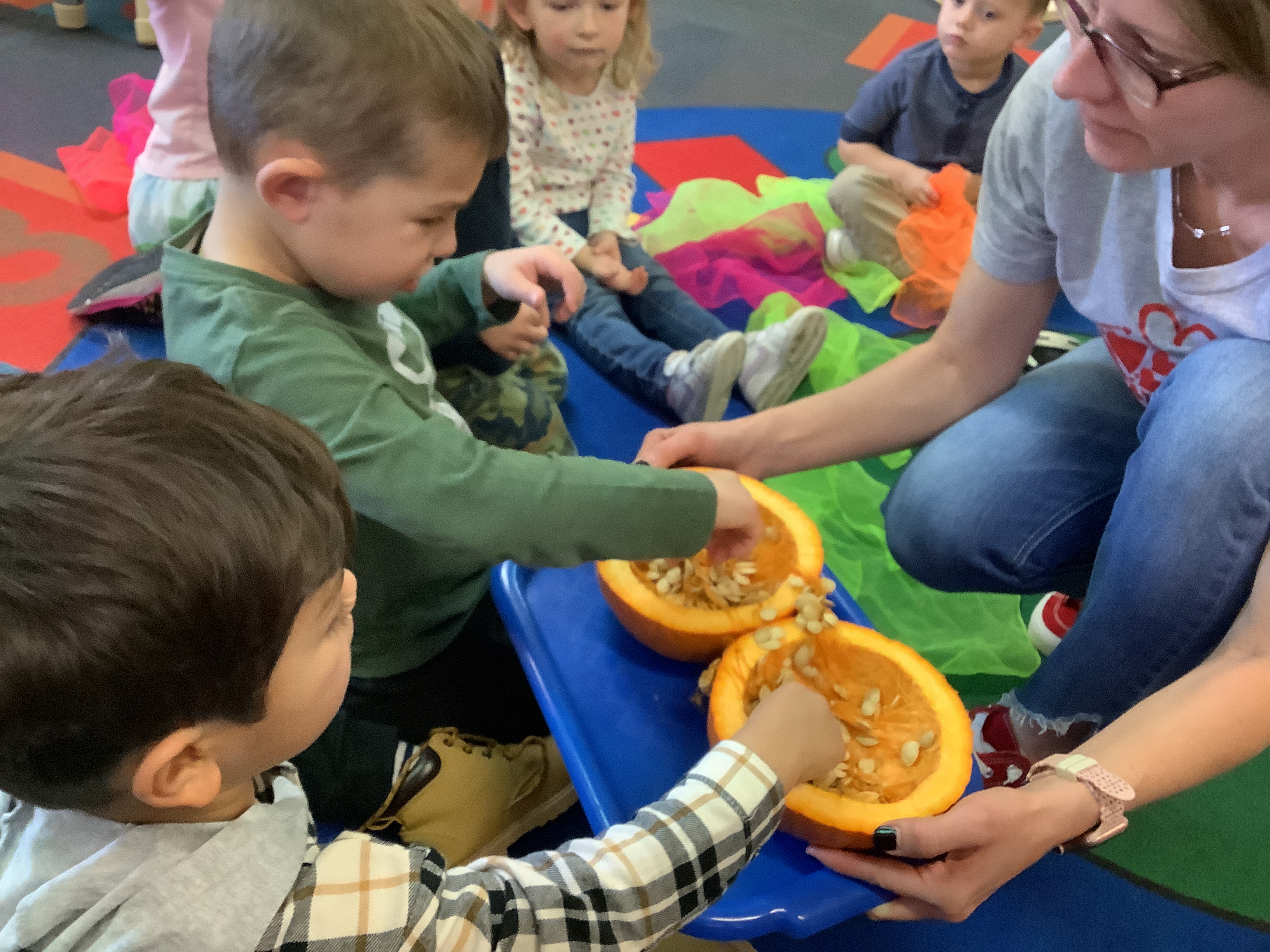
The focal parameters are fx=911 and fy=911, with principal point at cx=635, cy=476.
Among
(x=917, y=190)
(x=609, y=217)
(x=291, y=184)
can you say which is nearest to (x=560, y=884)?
(x=291, y=184)

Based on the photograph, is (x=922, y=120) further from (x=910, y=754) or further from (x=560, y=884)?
(x=560, y=884)

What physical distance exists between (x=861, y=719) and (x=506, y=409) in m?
0.60

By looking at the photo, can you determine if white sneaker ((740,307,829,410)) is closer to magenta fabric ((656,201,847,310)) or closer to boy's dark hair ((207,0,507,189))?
magenta fabric ((656,201,847,310))

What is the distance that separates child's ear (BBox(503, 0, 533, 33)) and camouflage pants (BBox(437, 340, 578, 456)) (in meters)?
0.60

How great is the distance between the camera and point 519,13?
4.89 feet

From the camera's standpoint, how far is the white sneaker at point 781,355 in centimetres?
138

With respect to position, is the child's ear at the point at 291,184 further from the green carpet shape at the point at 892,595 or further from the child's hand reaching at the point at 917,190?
the child's hand reaching at the point at 917,190

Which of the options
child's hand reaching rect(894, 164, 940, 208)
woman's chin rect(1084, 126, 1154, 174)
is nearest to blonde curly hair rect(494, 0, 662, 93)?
child's hand reaching rect(894, 164, 940, 208)

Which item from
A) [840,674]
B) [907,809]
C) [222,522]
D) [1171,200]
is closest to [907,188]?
[1171,200]

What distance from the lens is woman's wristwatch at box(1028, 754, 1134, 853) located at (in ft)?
2.21

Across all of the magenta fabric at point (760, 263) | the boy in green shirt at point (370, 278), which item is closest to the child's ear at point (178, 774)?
the boy in green shirt at point (370, 278)

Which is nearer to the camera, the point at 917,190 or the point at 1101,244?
the point at 1101,244

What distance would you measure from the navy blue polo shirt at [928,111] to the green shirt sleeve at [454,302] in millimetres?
1252

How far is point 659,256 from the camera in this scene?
1.71 meters
